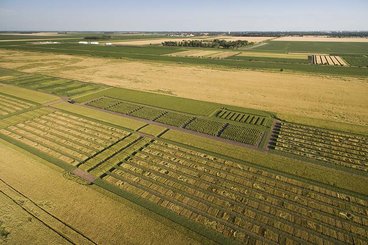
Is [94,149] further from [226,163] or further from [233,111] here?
[233,111]

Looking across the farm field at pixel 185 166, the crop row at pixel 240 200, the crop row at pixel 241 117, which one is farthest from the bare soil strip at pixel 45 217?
the crop row at pixel 241 117

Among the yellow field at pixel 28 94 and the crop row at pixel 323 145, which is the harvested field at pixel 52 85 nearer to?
the yellow field at pixel 28 94

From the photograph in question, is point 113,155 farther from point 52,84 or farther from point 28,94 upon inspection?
point 52,84

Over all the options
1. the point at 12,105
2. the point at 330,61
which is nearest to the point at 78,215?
the point at 12,105

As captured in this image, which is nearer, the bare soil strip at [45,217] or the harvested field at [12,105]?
the bare soil strip at [45,217]

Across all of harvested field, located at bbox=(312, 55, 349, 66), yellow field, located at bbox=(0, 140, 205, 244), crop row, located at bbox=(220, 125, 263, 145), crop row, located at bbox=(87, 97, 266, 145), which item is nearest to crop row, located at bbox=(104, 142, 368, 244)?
yellow field, located at bbox=(0, 140, 205, 244)

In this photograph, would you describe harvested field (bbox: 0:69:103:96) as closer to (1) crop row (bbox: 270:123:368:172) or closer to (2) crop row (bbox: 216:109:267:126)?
(2) crop row (bbox: 216:109:267:126)
